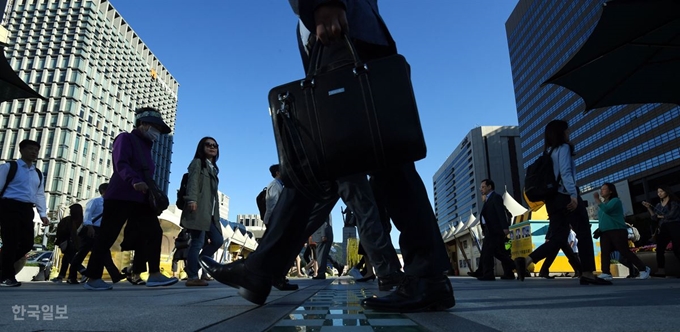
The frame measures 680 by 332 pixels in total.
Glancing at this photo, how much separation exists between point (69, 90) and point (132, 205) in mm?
66371

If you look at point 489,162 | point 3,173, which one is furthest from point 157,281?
point 489,162

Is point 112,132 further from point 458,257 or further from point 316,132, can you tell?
point 316,132

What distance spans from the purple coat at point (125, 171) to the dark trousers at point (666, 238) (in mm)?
8412

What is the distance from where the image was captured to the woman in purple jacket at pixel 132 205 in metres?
4.14

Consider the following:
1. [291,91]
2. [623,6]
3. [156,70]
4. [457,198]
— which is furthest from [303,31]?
[457,198]

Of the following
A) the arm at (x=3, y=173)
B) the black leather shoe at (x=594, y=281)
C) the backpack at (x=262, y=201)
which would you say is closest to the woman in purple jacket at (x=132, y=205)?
the arm at (x=3, y=173)

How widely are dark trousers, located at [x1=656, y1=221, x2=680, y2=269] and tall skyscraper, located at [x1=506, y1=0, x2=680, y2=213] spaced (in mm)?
35200

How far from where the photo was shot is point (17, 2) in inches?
2532

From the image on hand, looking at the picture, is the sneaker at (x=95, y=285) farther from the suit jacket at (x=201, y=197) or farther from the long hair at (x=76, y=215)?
the long hair at (x=76, y=215)

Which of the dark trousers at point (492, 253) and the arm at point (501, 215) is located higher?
the arm at point (501, 215)

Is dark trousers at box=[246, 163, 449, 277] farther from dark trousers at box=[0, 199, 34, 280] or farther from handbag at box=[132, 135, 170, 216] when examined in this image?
dark trousers at box=[0, 199, 34, 280]

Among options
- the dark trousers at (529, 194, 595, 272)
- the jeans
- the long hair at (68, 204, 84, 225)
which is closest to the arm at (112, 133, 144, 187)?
the jeans

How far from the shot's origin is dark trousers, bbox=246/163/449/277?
6.06ft

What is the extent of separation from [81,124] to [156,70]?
105ft
